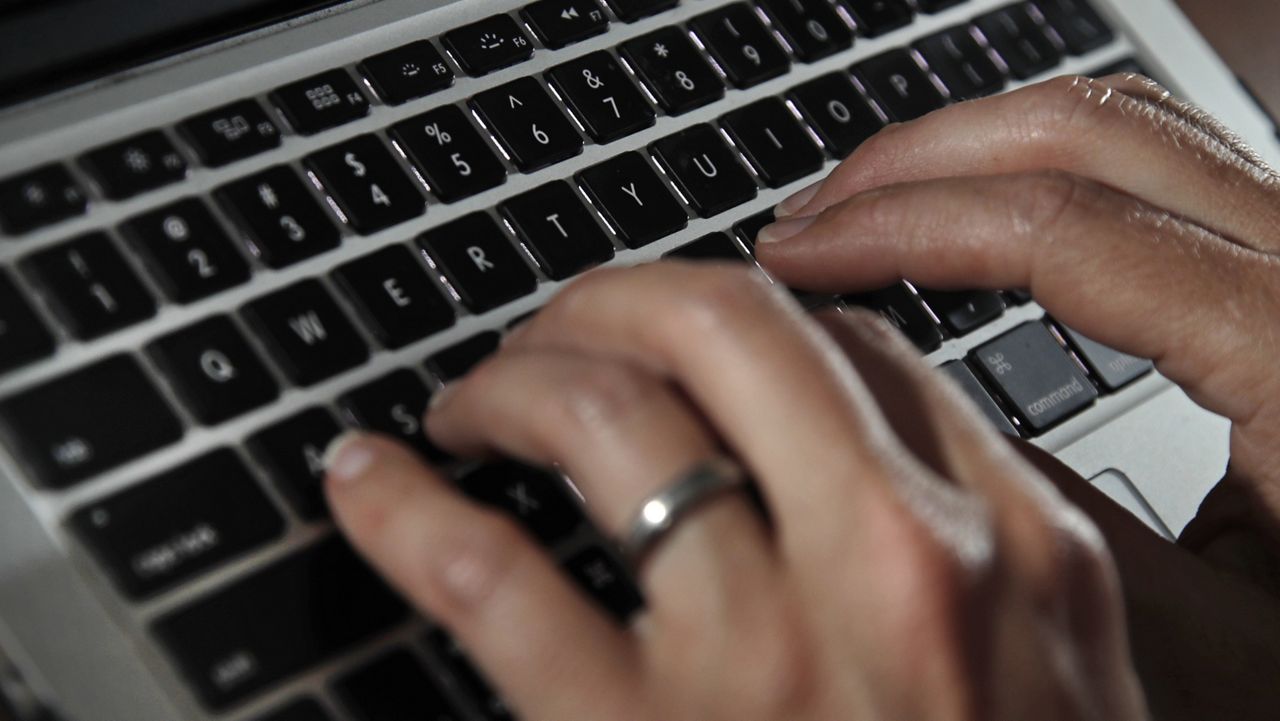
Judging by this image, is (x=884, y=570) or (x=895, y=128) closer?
(x=884, y=570)

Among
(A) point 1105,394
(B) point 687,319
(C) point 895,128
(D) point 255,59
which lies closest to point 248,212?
(D) point 255,59

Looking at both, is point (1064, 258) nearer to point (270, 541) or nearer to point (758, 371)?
point (758, 371)

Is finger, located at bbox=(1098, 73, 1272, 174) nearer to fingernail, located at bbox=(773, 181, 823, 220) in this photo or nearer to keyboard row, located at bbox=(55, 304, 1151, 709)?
fingernail, located at bbox=(773, 181, 823, 220)

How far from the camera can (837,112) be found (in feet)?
2.05

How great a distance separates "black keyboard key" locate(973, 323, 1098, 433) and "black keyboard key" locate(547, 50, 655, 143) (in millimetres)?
212

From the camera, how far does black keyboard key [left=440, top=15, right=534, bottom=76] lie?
0.56 metres

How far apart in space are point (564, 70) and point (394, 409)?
20cm

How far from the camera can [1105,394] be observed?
2.04 ft

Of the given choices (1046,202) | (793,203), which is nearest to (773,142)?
(793,203)

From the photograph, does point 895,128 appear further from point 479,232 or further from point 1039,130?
point 479,232

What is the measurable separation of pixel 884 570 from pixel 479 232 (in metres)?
0.25

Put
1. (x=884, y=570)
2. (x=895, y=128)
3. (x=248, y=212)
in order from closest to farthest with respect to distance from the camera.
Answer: (x=884, y=570) → (x=248, y=212) → (x=895, y=128)

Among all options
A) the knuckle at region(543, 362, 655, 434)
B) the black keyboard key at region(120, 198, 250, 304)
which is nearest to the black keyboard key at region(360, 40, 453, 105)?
the black keyboard key at region(120, 198, 250, 304)

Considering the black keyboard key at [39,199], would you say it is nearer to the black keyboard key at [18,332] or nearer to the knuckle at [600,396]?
the black keyboard key at [18,332]
